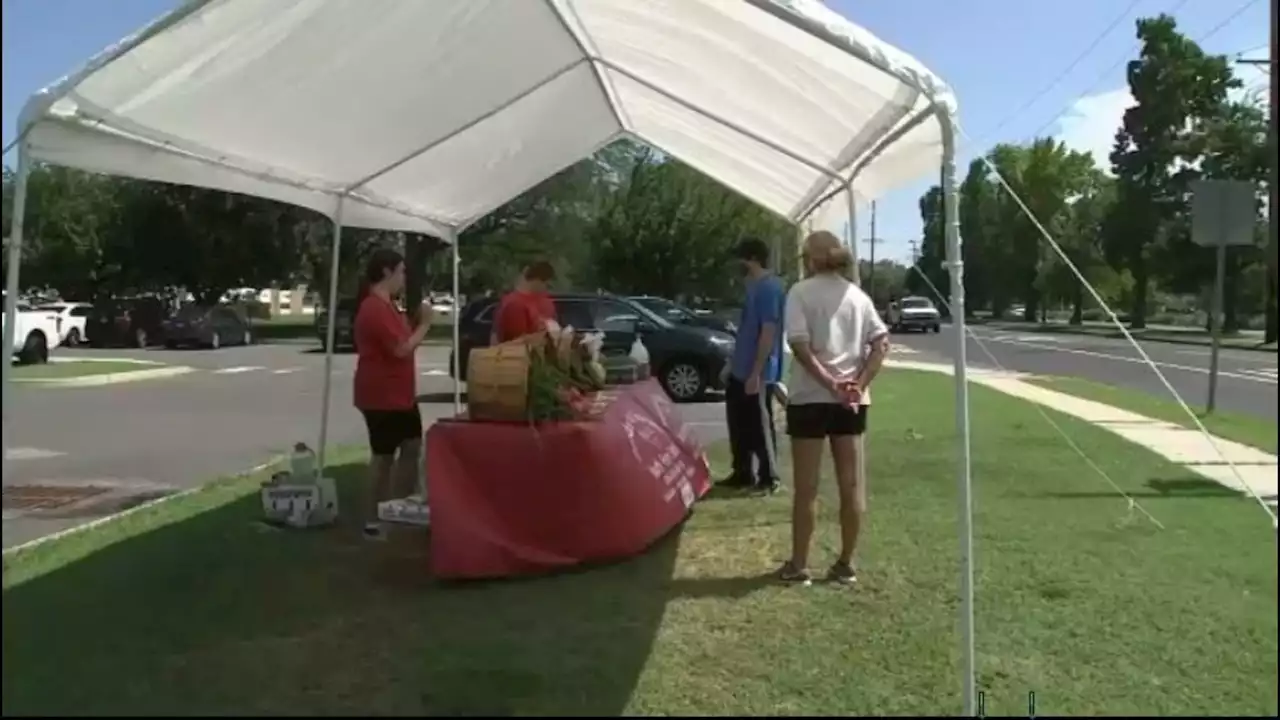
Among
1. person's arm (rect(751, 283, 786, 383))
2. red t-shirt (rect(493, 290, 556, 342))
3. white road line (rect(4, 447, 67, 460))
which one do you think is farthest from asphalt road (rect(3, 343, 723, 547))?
person's arm (rect(751, 283, 786, 383))

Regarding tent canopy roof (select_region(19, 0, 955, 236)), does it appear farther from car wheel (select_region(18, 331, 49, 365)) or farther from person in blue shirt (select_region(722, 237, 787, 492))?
car wheel (select_region(18, 331, 49, 365))

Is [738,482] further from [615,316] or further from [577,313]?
[615,316]

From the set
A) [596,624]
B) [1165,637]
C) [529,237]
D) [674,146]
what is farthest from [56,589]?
[529,237]

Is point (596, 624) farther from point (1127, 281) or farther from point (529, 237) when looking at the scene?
point (1127, 281)

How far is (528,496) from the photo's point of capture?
674 cm

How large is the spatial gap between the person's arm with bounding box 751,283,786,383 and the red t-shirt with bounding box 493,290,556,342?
1466 mm

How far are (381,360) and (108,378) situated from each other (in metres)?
18.4

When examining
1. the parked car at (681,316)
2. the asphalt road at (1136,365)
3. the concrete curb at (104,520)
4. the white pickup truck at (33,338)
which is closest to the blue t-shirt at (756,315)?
the asphalt road at (1136,365)

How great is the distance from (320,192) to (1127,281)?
62.0m

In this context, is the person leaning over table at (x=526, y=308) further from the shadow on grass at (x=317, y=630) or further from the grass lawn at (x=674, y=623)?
the grass lawn at (x=674, y=623)

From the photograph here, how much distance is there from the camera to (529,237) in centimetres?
4647

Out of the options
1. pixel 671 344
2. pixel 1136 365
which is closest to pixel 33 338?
pixel 671 344

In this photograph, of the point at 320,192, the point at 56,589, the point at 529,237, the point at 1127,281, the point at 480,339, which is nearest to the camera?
the point at 56,589

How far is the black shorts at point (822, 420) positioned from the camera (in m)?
6.56
